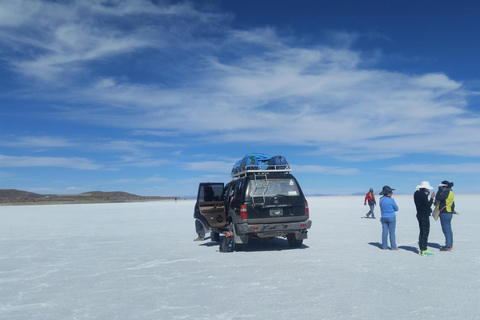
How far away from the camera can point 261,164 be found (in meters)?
11.9

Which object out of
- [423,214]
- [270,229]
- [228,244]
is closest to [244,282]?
[270,229]

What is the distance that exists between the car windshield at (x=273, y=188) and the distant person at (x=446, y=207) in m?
3.62

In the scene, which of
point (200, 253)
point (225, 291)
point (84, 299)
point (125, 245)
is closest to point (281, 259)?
point (200, 253)

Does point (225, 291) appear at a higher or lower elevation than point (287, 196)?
lower

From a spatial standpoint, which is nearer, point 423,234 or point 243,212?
point 423,234

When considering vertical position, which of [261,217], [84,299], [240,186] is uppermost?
[240,186]

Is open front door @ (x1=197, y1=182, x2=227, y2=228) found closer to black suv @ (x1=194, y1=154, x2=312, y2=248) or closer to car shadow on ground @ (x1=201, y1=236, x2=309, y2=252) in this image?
car shadow on ground @ (x1=201, y1=236, x2=309, y2=252)

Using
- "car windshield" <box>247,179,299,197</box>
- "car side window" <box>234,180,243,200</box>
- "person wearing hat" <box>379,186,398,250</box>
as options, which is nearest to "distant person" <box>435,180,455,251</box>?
"person wearing hat" <box>379,186,398,250</box>

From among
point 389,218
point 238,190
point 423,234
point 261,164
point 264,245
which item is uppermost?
point 261,164

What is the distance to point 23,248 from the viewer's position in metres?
13.1

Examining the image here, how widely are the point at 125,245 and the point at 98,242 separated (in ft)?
5.22

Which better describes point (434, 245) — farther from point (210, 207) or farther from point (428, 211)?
point (210, 207)

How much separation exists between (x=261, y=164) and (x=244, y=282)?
4799 mm

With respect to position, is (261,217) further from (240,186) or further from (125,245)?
(125,245)
